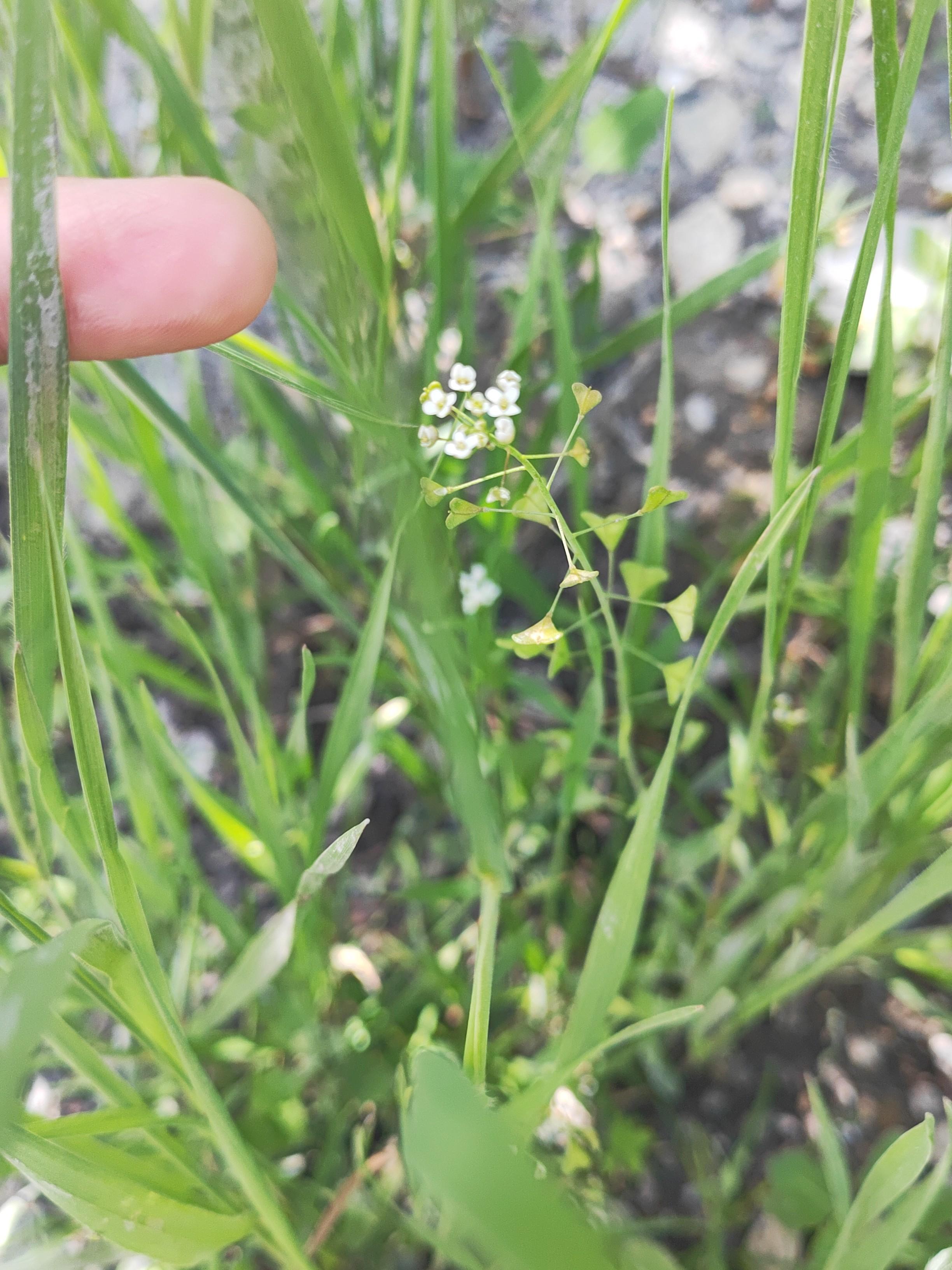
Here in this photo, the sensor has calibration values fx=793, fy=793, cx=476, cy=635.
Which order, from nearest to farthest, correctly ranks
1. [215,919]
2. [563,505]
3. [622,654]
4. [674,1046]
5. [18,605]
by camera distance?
[18,605] → [622,654] → [215,919] → [674,1046] → [563,505]

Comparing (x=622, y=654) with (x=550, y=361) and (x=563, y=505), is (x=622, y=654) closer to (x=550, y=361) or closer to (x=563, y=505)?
(x=563, y=505)

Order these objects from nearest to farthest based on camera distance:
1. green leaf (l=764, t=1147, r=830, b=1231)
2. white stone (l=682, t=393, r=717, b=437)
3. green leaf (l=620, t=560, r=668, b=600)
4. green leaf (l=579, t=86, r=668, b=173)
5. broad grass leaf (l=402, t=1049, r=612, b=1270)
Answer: broad grass leaf (l=402, t=1049, r=612, b=1270)
green leaf (l=620, t=560, r=668, b=600)
green leaf (l=764, t=1147, r=830, b=1231)
green leaf (l=579, t=86, r=668, b=173)
white stone (l=682, t=393, r=717, b=437)

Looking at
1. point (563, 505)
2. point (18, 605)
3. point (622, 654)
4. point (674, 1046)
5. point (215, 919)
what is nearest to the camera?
point (18, 605)

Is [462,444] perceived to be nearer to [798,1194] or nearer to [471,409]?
[471,409]

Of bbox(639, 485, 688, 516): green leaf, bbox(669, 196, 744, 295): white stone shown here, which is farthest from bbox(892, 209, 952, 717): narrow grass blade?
bbox(669, 196, 744, 295): white stone

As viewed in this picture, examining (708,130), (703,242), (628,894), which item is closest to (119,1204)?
(628,894)

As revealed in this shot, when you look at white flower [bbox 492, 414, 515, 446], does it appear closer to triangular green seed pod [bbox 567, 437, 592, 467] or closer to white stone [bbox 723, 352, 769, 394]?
triangular green seed pod [bbox 567, 437, 592, 467]

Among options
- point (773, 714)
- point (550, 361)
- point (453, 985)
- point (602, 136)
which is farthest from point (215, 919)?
point (602, 136)
